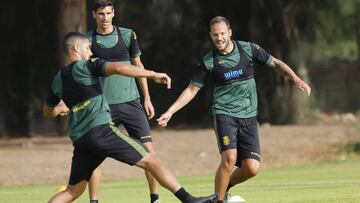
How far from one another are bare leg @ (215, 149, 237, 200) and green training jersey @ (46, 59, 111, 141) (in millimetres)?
2163

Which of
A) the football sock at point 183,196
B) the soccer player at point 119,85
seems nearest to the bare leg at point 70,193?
the football sock at point 183,196

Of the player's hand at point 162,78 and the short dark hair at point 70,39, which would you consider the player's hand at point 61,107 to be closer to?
the short dark hair at point 70,39

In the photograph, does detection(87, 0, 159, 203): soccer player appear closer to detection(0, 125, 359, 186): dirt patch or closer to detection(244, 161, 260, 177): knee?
detection(244, 161, 260, 177): knee

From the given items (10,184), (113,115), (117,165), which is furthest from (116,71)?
(117,165)

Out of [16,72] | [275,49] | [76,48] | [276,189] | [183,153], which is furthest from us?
[16,72]

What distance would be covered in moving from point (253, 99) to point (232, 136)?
21.7 inches

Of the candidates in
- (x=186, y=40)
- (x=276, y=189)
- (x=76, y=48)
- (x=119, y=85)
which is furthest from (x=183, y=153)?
(x=76, y=48)

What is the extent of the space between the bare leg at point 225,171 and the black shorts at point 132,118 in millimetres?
1041

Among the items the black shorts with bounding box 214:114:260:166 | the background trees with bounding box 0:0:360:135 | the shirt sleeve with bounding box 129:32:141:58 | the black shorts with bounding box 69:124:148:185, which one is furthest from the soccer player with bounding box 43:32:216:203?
the background trees with bounding box 0:0:360:135

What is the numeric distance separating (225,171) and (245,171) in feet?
1.37

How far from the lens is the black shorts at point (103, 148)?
10.4 meters

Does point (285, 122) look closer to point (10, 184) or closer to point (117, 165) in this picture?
point (117, 165)

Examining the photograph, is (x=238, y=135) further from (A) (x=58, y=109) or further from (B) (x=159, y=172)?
(A) (x=58, y=109)

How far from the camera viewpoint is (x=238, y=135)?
40.7ft
